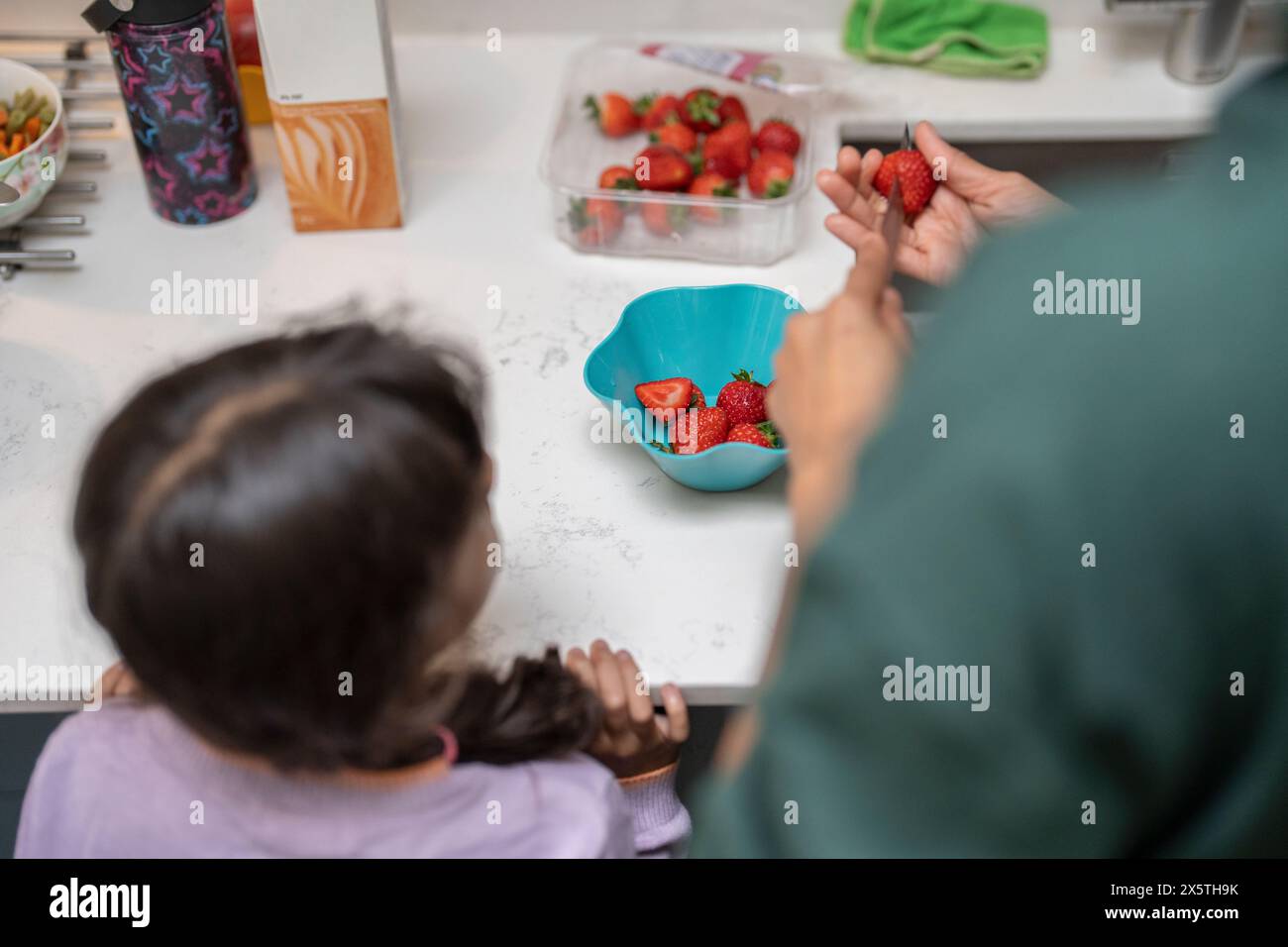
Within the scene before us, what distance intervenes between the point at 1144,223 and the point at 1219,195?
0.10 ft

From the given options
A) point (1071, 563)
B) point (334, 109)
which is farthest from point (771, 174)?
point (1071, 563)

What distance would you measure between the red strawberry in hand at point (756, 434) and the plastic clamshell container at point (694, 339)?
89mm

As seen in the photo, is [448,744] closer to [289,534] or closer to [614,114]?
[289,534]

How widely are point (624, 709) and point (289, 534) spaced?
1.10 ft

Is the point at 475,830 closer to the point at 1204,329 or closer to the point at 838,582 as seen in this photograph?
the point at 838,582

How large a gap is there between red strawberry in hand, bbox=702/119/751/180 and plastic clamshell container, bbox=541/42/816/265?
22 mm

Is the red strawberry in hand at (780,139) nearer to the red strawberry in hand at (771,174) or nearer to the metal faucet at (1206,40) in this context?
the red strawberry in hand at (771,174)

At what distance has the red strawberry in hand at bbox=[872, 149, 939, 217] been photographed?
1.19 m

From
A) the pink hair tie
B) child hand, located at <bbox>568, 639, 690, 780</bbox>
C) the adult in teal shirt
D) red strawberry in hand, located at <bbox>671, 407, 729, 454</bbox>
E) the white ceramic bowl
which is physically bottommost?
child hand, located at <bbox>568, 639, 690, 780</bbox>

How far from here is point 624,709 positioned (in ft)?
3.11

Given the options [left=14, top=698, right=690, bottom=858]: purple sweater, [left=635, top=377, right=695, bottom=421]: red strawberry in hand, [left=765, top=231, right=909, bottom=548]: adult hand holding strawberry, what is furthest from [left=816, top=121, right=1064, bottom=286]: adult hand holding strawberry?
[left=14, top=698, right=690, bottom=858]: purple sweater

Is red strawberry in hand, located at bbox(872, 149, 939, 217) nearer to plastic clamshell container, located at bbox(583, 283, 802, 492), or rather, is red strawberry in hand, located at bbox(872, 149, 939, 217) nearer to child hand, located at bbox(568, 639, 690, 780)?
plastic clamshell container, located at bbox(583, 283, 802, 492)

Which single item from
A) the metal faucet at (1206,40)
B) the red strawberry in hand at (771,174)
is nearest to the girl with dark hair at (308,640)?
the red strawberry in hand at (771,174)
